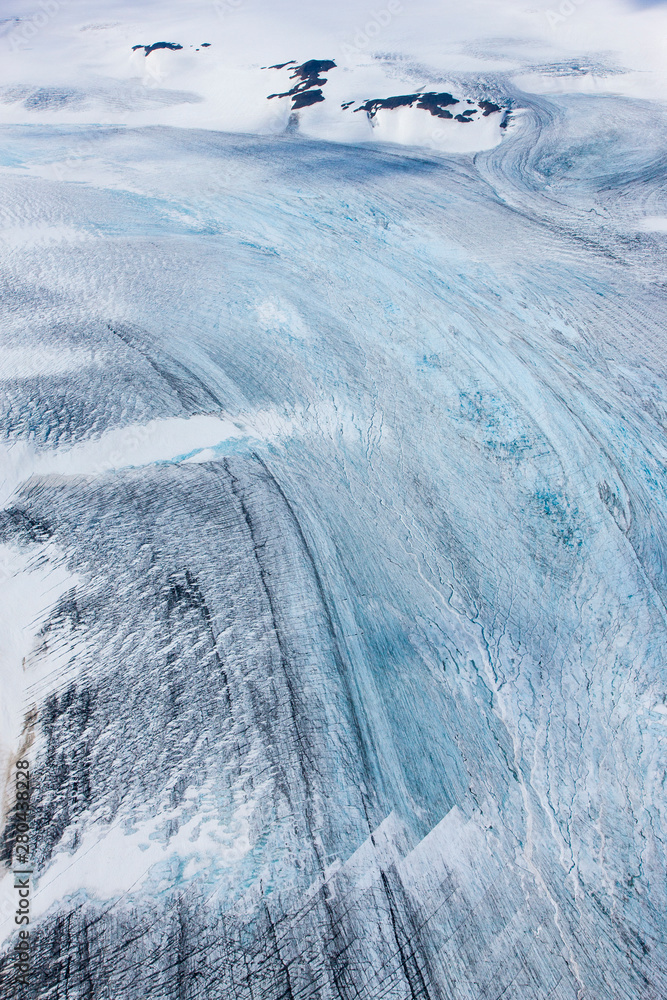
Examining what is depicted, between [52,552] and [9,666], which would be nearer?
[9,666]

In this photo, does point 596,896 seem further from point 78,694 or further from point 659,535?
point 78,694

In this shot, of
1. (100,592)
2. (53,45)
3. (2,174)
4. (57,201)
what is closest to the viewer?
(100,592)

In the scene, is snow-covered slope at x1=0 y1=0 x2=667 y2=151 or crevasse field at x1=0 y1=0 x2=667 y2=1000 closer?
crevasse field at x1=0 y1=0 x2=667 y2=1000

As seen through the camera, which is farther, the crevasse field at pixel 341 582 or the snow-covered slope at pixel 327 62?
the snow-covered slope at pixel 327 62

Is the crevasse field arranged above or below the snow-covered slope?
below

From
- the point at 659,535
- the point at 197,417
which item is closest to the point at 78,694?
the point at 197,417

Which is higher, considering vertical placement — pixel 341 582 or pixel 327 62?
pixel 327 62

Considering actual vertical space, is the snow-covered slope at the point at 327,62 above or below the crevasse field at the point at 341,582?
above

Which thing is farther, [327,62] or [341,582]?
[327,62]
